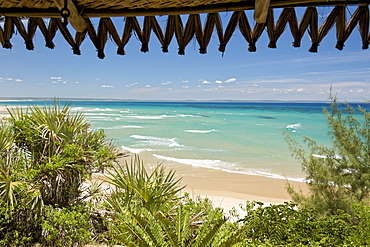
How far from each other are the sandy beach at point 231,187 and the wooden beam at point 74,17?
254 inches

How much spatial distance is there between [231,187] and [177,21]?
8.54m

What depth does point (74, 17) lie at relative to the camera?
1.41m

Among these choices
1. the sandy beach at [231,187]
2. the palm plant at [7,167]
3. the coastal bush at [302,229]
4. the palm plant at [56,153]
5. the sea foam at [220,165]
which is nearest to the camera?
the coastal bush at [302,229]

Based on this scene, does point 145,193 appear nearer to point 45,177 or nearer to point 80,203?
point 80,203

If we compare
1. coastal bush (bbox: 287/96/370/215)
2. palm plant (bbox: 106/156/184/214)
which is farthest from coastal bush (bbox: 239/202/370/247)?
coastal bush (bbox: 287/96/370/215)

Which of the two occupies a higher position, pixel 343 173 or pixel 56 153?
pixel 56 153

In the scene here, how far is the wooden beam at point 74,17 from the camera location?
130 cm

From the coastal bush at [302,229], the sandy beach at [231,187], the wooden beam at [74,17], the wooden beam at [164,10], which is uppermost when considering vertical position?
the wooden beam at [164,10]

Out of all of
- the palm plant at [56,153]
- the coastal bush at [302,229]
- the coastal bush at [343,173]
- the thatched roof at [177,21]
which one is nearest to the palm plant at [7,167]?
the palm plant at [56,153]

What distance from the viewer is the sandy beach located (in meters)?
8.17

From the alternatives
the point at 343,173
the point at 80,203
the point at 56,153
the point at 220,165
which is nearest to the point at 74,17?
the point at 56,153

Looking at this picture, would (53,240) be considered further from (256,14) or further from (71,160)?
(256,14)

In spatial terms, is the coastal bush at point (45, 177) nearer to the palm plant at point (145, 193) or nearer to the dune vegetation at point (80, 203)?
the dune vegetation at point (80, 203)

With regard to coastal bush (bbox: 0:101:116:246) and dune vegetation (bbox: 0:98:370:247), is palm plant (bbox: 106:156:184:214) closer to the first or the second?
dune vegetation (bbox: 0:98:370:247)
